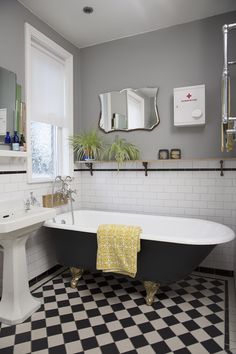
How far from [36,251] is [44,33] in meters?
2.52

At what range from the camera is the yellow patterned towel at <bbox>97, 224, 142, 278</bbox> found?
214 centimetres

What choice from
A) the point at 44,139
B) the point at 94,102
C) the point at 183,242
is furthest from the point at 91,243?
the point at 94,102

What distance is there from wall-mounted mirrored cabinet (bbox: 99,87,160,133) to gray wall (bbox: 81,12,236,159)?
83 mm

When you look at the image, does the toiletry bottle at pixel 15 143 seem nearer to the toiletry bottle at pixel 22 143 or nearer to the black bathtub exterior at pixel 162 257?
the toiletry bottle at pixel 22 143

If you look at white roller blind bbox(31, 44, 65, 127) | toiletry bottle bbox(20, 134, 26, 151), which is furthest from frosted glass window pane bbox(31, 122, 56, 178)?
toiletry bottle bbox(20, 134, 26, 151)

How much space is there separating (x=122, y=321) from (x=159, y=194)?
154 centimetres

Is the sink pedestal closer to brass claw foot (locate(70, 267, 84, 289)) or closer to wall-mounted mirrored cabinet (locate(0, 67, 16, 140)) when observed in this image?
brass claw foot (locate(70, 267, 84, 289))

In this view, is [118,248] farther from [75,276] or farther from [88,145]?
[88,145]

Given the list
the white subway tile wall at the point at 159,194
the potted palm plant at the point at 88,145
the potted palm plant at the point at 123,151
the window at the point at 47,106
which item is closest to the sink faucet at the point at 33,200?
the white subway tile wall at the point at 159,194

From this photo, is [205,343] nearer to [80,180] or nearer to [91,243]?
[91,243]

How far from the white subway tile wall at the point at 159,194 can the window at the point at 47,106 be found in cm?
29

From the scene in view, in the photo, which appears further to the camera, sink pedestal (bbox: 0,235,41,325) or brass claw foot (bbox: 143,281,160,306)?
brass claw foot (bbox: 143,281,160,306)

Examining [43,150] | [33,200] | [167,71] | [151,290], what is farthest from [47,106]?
[151,290]

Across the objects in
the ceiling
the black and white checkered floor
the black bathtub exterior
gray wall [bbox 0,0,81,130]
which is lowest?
the black and white checkered floor
